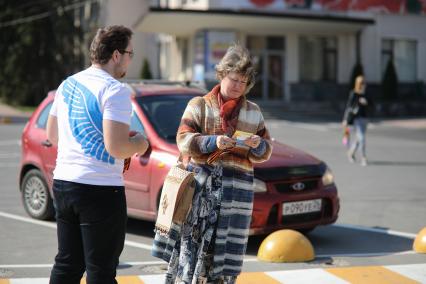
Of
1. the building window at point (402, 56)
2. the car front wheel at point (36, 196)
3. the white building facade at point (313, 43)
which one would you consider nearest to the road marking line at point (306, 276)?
the car front wheel at point (36, 196)

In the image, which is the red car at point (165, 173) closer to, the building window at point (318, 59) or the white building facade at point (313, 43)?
the white building facade at point (313, 43)

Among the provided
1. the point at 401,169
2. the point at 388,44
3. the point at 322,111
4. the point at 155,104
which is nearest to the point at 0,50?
the point at 322,111

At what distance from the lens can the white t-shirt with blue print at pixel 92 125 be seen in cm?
434

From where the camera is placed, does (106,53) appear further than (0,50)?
No

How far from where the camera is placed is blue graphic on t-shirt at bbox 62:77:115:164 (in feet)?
14.4

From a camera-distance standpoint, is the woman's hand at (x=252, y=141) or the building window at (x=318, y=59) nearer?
the woman's hand at (x=252, y=141)

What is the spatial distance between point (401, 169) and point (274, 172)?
328 inches

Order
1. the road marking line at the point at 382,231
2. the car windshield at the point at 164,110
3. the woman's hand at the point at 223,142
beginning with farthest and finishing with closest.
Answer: the road marking line at the point at 382,231
the car windshield at the point at 164,110
the woman's hand at the point at 223,142

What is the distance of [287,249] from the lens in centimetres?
736

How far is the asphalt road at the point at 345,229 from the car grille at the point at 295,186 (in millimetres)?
649

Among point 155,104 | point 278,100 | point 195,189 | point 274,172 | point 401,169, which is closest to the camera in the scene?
point 195,189

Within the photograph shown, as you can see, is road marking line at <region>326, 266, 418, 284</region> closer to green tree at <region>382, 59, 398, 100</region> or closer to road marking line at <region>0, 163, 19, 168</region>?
road marking line at <region>0, 163, 19, 168</region>

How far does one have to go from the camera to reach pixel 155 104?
9.08 m

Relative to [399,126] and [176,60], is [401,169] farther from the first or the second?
[176,60]
